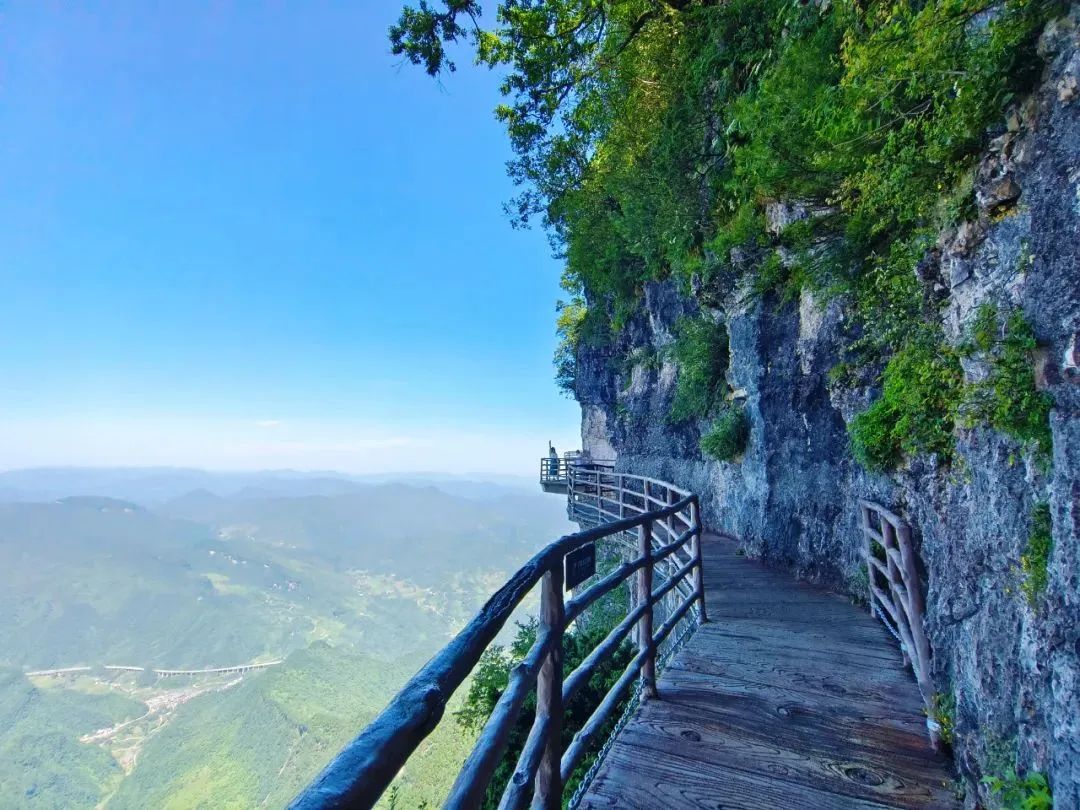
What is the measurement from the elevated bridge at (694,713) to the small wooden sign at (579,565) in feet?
0.03

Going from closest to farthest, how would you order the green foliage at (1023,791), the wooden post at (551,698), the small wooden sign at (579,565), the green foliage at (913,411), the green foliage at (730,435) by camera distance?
1. the green foliage at (1023,791)
2. the wooden post at (551,698)
3. the small wooden sign at (579,565)
4. the green foliage at (913,411)
5. the green foliage at (730,435)

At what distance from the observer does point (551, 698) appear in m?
1.74

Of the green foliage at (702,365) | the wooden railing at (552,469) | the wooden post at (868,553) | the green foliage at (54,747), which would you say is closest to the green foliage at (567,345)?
the wooden railing at (552,469)

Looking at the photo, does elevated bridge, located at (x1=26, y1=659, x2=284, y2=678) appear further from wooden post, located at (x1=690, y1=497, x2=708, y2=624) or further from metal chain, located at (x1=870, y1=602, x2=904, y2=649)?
metal chain, located at (x1=870, y1=602, x2=904, y2=649)

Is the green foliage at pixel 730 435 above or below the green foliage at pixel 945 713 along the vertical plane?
above

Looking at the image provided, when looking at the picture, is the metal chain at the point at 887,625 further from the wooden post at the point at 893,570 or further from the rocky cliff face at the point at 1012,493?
the rocky cliff face at the point at 1012,493

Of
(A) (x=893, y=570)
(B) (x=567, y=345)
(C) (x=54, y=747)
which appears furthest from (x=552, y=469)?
(C) (x=54, y=747)

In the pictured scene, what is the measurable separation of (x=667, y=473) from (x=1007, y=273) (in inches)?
404

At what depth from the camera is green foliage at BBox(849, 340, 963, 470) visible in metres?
3.04

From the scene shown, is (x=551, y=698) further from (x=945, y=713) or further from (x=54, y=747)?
(x=54, y=747)

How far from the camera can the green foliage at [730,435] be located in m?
8.24

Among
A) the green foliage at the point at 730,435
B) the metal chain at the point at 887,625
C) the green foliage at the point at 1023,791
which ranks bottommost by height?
the metal chain at the point at 887,625

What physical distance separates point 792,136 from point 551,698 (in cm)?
585

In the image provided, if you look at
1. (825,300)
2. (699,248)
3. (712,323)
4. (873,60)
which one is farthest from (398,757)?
(712,323)
